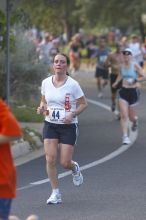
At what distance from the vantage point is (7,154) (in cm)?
661

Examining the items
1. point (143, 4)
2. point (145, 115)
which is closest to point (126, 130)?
point (145, 115)

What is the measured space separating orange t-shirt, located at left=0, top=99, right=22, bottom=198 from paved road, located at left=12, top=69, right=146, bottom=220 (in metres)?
2.51

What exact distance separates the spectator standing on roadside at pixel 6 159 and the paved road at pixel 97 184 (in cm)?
251

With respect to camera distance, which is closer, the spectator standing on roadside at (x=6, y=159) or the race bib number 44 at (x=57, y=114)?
the spectator standing on roadside at (x=6, y=159)

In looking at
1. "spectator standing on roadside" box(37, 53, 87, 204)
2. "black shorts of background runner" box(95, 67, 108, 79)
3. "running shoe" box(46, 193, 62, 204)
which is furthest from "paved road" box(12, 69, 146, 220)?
"black shorts of background runner" box(95, 67, 108, 79)

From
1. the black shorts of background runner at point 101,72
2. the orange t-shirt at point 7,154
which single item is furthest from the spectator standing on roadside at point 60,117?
the black shorts of background runner at point 101,72

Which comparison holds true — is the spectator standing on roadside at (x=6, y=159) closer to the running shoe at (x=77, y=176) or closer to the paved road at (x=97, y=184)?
the paved road at (x=97, y=184)

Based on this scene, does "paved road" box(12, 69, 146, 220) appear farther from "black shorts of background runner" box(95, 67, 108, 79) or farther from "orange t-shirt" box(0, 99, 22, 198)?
"black shorts of background runner" box(95, 67, 108, 79)

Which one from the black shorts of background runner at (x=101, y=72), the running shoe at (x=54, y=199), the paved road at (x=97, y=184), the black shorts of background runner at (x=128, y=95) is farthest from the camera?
the black shorts of background runner at (x=101, y=72)

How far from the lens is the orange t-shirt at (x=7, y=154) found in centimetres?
646

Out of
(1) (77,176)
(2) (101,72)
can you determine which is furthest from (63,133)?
(2) (101,72)

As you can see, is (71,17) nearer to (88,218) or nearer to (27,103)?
(27,103)

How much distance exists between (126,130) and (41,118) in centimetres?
336

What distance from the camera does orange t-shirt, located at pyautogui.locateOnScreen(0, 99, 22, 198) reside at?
646cm
